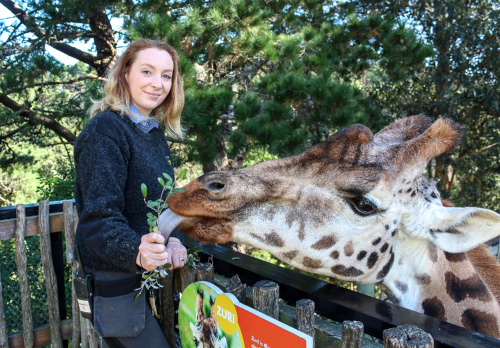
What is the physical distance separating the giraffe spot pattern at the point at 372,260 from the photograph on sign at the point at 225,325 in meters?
0.66

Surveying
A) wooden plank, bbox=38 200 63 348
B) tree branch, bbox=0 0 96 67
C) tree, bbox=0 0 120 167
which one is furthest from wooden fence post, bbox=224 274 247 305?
tree branch, bbox=0 0 96 67

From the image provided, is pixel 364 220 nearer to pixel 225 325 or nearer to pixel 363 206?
pixel 363 206

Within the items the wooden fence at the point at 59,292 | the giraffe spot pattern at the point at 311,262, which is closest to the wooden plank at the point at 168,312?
the wooden fence at the point at 59,292

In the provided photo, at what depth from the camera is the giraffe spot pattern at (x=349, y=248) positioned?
1841mm

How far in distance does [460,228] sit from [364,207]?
46 cm

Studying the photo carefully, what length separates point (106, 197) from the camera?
62.6 inches

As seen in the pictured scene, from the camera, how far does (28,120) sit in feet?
23.1

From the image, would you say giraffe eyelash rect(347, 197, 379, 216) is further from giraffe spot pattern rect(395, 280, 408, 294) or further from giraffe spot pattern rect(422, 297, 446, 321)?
giraffe spot pattern rect(422, 297, 446, 321)

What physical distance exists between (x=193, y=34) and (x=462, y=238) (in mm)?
3912

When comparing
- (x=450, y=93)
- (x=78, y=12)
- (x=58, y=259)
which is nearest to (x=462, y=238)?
(x=58, y=259)

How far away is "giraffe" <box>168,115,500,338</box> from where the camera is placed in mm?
1816

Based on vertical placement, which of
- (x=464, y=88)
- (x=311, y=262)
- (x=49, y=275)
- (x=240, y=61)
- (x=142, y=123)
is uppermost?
(x=240, y=61)

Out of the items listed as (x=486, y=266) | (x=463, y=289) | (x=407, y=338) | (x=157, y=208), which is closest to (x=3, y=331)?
(x=157, y=208)

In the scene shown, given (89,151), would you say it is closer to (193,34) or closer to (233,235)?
(233,235)
